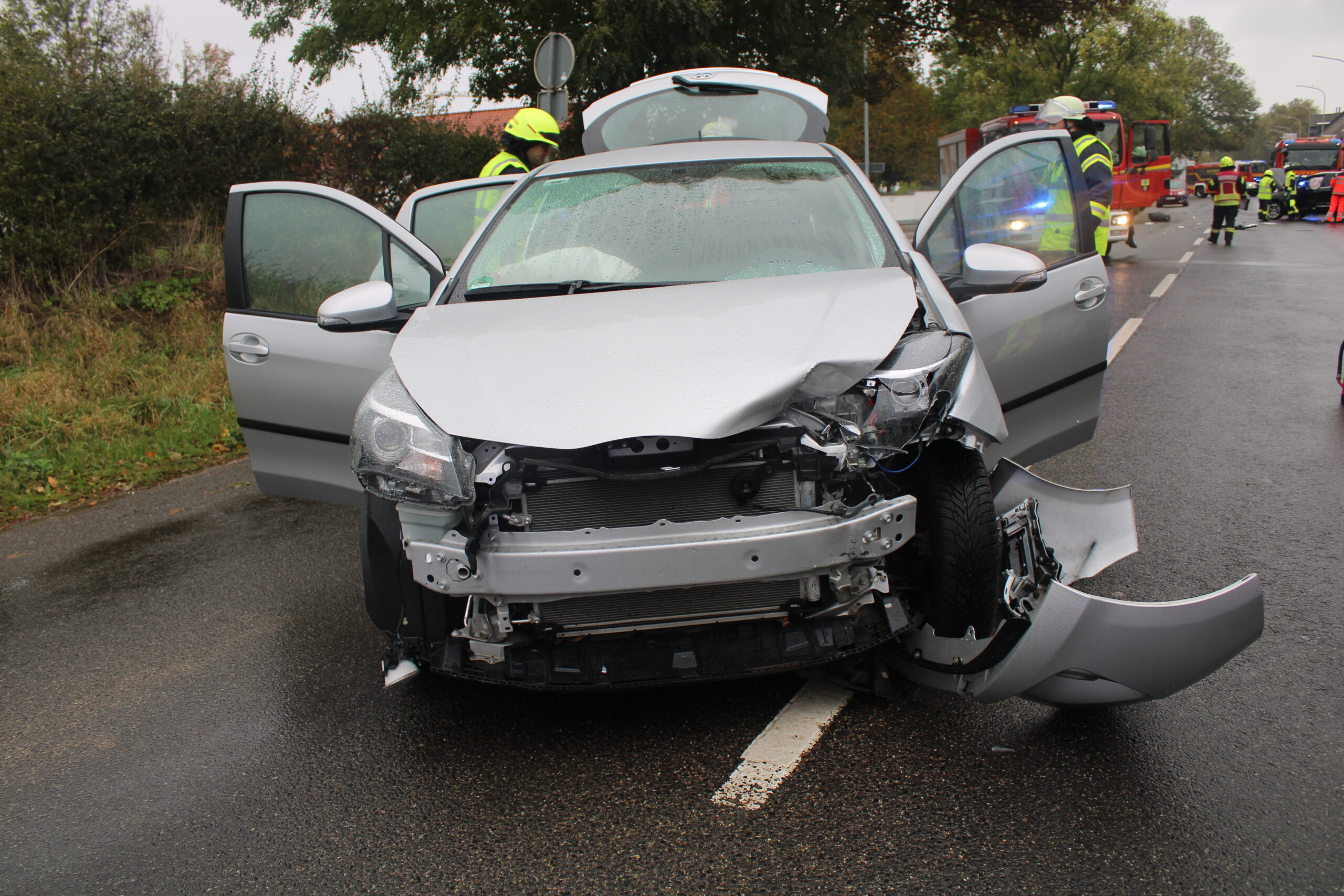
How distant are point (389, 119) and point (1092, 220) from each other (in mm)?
12003

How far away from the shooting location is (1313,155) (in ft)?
108

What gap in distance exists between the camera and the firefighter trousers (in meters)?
21.4

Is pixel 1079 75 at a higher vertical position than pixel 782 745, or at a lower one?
higher

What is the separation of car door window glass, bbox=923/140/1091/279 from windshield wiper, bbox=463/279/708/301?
1.32 metres

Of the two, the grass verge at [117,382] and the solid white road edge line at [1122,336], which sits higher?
the grass verge at [117,382]

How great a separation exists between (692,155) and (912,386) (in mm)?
2014

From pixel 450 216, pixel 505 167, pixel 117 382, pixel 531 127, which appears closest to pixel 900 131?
pixel 117 382

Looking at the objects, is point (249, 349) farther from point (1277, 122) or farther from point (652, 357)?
point (1277, 122)

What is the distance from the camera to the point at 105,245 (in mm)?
10203

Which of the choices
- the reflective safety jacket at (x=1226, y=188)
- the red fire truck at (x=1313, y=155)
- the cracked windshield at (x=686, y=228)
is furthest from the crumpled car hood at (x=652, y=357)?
Result: the red fire truck at (x=1313, y=155)

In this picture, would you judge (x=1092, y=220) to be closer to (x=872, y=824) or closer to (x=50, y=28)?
(x=872, y=824)

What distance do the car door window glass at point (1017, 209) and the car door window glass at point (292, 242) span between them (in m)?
2.39

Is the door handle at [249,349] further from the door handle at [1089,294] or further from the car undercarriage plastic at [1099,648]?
the door handle at [1089,294]

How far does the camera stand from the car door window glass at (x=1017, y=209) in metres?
4.32
